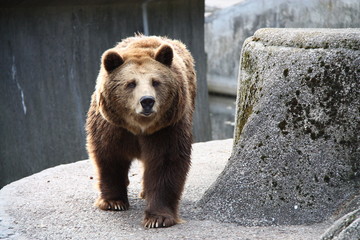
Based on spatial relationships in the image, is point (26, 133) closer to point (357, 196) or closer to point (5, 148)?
point (5, 148)

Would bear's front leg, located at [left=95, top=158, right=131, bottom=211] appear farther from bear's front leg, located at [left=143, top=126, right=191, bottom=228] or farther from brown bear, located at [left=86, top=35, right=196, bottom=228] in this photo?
bear's front leg, located at [left=143, top=126, right=191, bottom=228]

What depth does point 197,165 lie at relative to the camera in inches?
313

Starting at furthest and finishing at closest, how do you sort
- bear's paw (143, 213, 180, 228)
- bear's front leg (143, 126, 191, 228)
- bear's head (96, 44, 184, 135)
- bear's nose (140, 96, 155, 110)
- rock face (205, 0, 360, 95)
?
rock face (205, 0, 360, 95), bear's front leg (143, 126, 191, 228), bear's paw (143, 213, 180, 228), bear's head (96, 44, 184, 135), bear's nose (140, 96, 155, 110)

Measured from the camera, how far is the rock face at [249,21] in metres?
14.1

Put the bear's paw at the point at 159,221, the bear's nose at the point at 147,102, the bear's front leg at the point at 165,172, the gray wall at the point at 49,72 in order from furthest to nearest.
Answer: the gray wall at the point at 49,72 < the bear's front leg at the point at 165,172 < the bear's paw at the point at 159,221 < the bear's nose at the point at 147,102

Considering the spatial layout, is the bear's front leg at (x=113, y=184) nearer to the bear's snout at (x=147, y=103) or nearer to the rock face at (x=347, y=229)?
the bear's snout at (x=147, y=103)

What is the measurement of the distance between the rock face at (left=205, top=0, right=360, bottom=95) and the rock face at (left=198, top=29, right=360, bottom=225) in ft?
25.6

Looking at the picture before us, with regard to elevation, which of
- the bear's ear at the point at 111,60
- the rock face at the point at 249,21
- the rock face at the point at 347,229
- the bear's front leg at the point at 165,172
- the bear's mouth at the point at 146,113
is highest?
the bear's ear at the point at 111,60

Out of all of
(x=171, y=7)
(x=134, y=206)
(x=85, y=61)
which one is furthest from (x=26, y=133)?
(x=134, y=206)

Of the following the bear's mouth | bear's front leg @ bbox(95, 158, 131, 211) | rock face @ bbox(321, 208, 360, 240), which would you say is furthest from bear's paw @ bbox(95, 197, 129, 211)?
rock face @ bbox(321, 208, 360, 240)

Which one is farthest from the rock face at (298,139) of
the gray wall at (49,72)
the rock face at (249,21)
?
the rock face at (249,21)

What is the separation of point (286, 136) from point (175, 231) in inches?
48.0

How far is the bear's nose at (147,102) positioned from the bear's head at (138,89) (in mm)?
11

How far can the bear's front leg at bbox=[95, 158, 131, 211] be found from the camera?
640 cm
